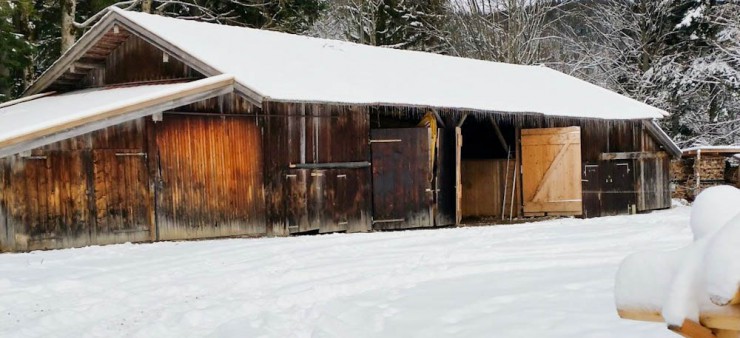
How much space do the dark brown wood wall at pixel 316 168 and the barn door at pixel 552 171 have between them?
179 inches

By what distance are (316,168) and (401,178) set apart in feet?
6.07

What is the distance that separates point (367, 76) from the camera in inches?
556

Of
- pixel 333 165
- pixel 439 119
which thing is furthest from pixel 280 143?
pixel 439 119

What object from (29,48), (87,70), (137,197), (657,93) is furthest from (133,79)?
(657,93)

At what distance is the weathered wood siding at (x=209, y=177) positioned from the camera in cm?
1089

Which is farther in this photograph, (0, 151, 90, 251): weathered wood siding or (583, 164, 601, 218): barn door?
(583, 164, 601, 218): barn door

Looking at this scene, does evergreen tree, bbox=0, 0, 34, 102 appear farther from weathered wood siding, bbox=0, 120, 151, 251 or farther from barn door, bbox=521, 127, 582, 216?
barn door, bbox=521, 127, 582, 216

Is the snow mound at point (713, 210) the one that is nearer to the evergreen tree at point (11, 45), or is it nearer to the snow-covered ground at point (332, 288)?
the snow-covered ground at point (332, 288)

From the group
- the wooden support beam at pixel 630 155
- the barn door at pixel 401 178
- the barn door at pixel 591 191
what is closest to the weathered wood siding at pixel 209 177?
the barn door at pixel 401 178

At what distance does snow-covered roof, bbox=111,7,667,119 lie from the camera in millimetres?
12109

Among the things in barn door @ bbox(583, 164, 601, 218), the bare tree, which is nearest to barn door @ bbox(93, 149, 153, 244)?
barn door @ bbox(583, 164, 601, 218)

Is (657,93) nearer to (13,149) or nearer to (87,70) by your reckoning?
(87,70)

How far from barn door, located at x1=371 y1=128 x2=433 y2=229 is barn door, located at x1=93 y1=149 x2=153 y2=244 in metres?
4.29

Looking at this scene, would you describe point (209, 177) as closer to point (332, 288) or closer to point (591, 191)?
point (332, 288)
